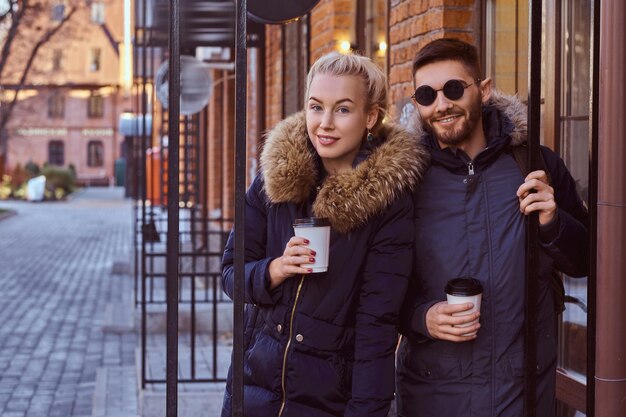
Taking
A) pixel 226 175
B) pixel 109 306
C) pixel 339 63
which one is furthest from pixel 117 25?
pixel 339 63

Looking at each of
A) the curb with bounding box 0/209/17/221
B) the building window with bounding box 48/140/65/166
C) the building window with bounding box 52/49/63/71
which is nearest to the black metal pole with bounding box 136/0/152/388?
the curb with bounding box 0/209/17/221

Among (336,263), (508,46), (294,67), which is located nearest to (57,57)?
(294,67)

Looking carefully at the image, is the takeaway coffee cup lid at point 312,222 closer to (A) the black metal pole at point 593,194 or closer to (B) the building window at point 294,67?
(A) the black metal pole at point 593,194

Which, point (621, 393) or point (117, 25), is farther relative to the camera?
point (117, 25)

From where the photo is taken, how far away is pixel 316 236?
2439 millimetres

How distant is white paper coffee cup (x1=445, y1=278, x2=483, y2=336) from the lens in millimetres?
2410

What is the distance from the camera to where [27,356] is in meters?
8.84

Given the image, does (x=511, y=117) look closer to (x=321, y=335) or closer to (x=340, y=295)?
(x=340, y=295)

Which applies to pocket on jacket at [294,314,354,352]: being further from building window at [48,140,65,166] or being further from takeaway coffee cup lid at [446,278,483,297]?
building window at [48,140,65,166]

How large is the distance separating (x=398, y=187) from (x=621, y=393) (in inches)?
30.1

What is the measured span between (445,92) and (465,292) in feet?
1.73

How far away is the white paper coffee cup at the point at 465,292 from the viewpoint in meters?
2.41

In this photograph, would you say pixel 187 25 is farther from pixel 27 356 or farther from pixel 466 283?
pixel 466 283

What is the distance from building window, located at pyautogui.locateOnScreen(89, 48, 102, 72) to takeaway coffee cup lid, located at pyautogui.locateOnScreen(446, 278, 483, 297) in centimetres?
6031
